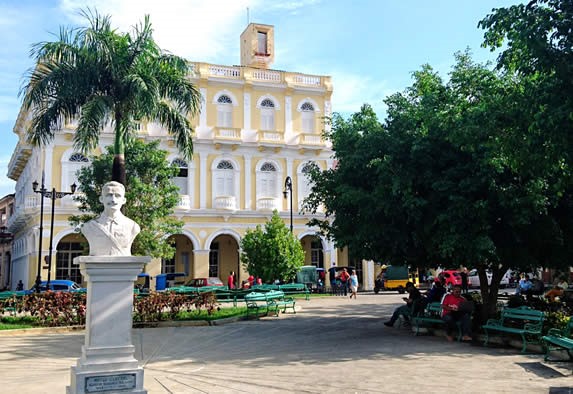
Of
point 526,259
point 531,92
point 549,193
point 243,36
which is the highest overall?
point 243,36

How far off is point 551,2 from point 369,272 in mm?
30767

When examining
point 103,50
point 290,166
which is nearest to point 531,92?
point 103,50

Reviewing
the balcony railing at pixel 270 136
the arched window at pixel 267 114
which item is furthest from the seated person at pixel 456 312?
the arched window at pixel 267 114

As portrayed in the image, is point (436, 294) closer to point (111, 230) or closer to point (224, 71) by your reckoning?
point (111, 230)

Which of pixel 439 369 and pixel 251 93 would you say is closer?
pixel 439 369

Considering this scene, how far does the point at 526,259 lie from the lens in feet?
40.1

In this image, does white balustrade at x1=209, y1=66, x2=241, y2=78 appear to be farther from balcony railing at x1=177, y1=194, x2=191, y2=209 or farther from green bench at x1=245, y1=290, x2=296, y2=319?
green bench at x1=245, y1=290, x2=296, y2=319

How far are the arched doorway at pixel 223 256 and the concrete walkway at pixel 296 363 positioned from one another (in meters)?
22.1

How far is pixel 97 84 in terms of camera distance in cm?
1579

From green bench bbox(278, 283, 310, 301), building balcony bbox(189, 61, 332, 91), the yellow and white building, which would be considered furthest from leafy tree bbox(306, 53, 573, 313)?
building balcony bbox(189, 61, 332, 91)

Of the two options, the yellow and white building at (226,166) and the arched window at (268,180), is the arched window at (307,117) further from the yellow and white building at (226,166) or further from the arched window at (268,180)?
the arched window at (268,180)

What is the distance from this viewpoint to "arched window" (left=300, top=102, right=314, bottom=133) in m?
36.9

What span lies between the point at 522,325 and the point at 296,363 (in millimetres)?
4947

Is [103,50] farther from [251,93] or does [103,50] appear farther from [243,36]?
[243,36]
